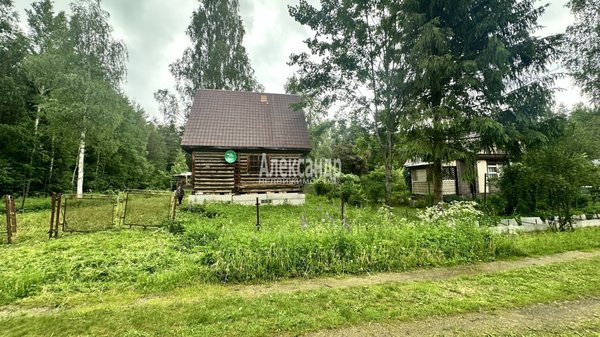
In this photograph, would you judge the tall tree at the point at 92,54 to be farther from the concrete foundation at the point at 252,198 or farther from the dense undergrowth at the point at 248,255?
the dense undergrowth at the point at 248,255

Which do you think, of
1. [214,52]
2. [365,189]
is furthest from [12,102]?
[365,189]

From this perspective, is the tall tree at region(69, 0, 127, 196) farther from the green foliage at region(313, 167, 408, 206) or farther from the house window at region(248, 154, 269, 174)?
the green foliage at region(313, 167, 408, 206)

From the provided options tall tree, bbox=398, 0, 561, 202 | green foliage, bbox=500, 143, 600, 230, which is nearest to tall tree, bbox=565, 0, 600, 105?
tall tree, bbox=398, 0, 561, 202

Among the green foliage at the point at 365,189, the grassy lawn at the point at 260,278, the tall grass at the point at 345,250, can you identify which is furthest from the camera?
the green foliage at the point at 365,189

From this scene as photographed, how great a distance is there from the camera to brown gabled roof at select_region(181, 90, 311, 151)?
13.8 m

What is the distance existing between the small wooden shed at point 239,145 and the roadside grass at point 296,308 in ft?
34.8

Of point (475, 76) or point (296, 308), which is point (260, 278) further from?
point (475, 76)

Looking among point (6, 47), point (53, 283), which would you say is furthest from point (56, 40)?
point (53, 283)

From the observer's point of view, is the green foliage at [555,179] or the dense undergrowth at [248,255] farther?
the green foliage at [555,179]

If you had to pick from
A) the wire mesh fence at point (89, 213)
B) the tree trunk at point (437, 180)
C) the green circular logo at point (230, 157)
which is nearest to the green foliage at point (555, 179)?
the tree trunk at point (437, 180)

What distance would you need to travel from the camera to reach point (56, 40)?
1431cm

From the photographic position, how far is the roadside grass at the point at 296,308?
2.75m

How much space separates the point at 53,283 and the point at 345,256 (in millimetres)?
4903

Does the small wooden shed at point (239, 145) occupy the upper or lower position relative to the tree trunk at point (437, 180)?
upper
